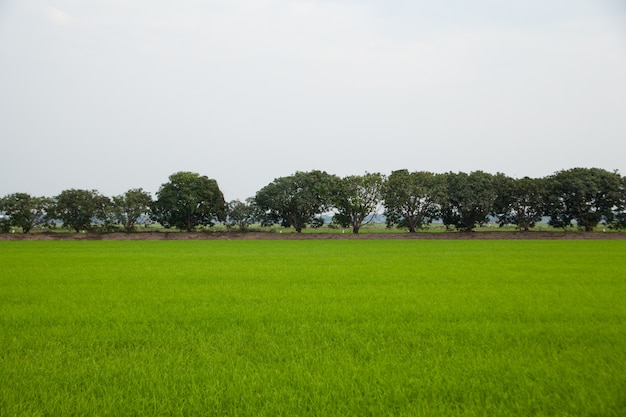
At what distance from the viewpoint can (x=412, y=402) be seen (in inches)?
168

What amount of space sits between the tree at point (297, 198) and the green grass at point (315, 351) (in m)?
44.6

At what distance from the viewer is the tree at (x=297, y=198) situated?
5644 cm

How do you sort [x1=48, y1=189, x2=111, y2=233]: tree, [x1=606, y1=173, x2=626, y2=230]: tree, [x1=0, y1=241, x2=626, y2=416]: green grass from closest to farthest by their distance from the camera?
1. [x1=0, y1=241, x2=626, y2=416]: green grass
2. [x1=606, y1=173, x2=626, y2=230]: tree
3. [x1=48, y1=189, x2=111, y2=233]: tree

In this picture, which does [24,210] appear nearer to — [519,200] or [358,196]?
[358,196]

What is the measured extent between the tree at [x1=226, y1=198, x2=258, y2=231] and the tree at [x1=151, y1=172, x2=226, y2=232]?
1145 mm

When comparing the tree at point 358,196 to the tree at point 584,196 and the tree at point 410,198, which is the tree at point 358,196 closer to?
the tree at point 410,198

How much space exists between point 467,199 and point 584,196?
625 inches

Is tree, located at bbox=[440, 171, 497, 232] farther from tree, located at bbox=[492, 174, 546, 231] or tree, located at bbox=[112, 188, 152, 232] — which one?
tree, located at bbox=[112, 188, 152, 232]

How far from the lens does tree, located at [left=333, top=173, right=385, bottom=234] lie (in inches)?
2164

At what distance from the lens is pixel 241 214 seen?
57750mm

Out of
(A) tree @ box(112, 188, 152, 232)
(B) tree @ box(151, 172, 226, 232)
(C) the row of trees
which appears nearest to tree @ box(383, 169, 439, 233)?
(C) the row of trees

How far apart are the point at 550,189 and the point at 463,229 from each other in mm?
13331

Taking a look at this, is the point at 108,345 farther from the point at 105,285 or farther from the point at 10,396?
the point at 105,285

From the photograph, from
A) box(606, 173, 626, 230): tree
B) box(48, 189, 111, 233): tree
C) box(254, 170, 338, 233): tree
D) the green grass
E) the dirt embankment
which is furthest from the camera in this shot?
box(254, 170, 338, 233): tree
